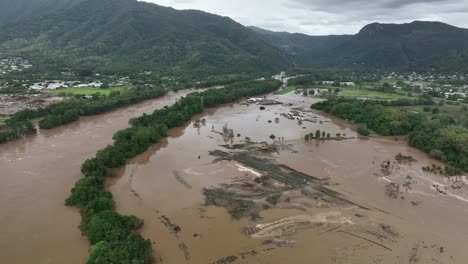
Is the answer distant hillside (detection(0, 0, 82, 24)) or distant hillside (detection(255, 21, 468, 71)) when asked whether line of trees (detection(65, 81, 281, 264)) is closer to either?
A: distant hillside (detection(255, 21, 468, 71))

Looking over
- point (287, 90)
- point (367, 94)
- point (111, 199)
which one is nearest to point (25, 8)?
point (287, 90)

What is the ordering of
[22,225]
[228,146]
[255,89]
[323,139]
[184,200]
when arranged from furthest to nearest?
[255,89], [323,139], [228,146], [184,200], [22,225]

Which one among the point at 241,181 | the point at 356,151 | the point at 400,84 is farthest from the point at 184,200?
the point at 400,84

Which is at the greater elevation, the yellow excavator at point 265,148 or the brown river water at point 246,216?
the yellow excavator at point 265,148

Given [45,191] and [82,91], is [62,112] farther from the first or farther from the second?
[45,191]

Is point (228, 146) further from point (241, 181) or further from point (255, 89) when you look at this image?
point (255, 89)

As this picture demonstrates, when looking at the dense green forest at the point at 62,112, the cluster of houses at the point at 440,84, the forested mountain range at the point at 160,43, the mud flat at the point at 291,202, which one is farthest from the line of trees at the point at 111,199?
the cluster of houses at the point at 440,84

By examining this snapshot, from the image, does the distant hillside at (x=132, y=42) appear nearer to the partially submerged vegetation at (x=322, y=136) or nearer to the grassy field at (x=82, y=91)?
the grassy field at (x=82, y=91)

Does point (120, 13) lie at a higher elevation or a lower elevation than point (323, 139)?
higher
